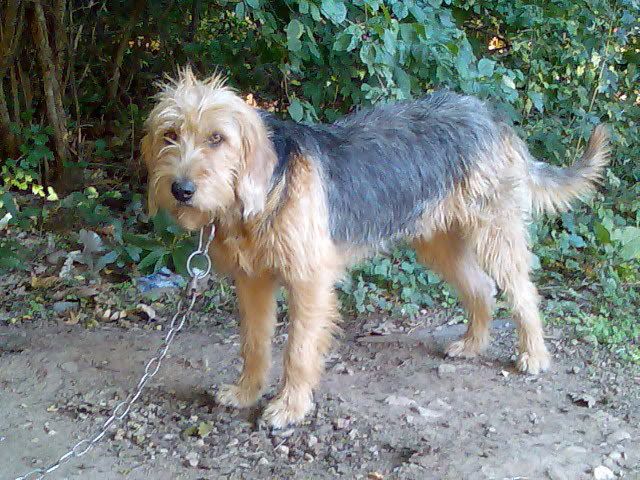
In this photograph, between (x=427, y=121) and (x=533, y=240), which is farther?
(x=533, y=240)

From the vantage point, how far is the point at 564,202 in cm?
442

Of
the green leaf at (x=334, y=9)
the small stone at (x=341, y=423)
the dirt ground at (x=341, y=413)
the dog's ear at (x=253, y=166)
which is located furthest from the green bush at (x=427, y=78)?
the small stone at (x=341, y=423)

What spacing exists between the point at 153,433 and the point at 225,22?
12.1ft

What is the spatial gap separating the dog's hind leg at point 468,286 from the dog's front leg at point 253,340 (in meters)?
1.18

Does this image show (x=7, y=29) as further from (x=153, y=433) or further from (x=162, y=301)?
(x=153, y=433)

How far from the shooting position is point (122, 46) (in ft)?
22.4

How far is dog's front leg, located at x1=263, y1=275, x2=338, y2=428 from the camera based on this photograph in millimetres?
3508

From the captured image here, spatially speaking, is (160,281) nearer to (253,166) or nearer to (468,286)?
(468,286)

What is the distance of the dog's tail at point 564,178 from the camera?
4.31 meters

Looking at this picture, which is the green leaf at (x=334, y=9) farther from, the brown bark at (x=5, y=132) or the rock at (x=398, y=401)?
the brown bark at (x=5, y=132)

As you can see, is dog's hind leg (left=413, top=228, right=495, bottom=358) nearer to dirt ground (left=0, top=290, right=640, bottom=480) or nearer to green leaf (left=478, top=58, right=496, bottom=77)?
dirt ground (left=0, top=290, right=640, bottom=480)

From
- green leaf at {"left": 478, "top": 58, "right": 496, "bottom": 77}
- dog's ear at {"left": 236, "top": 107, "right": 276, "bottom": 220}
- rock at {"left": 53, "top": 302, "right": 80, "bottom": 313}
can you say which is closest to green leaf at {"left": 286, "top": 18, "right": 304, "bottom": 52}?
dog's ear at {"left": 236, "top": 107, "right": 276, "bottom": 220}

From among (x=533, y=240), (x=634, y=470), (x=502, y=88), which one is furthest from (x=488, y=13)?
(x=634, y=470)

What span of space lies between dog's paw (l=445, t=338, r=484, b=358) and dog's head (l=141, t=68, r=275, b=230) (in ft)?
5.74
